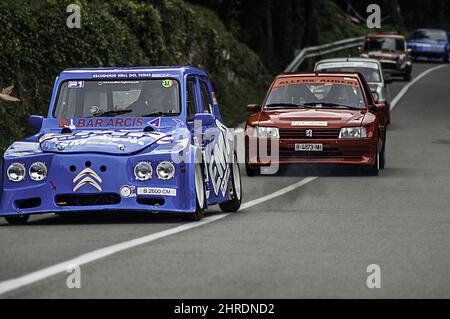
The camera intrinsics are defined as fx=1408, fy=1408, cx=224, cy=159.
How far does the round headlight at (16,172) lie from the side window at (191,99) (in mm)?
2064

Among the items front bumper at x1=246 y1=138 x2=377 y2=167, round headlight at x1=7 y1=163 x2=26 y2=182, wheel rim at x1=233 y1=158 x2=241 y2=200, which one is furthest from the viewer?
front bumper at x1=246 y1=138 x2=377 y2=167

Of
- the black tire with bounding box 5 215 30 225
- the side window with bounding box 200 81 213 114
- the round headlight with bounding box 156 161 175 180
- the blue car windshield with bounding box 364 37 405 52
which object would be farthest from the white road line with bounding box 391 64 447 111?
the round headlight with bounding box 156 161 175 180

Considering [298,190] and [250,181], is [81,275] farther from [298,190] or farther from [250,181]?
[250,181]

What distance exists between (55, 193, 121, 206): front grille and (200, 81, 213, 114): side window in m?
2.47

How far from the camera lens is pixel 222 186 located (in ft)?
48.8

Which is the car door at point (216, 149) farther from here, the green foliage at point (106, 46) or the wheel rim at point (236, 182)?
the green foliage at point (106, 46)

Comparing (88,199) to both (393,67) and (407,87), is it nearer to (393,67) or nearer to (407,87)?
(407,87)

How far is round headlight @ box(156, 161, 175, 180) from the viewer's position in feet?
43.8

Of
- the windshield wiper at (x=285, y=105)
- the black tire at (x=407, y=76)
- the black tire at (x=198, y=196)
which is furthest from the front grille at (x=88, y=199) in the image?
the black tire at (x=407, y=76)

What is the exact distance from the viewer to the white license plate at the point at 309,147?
2150 cm

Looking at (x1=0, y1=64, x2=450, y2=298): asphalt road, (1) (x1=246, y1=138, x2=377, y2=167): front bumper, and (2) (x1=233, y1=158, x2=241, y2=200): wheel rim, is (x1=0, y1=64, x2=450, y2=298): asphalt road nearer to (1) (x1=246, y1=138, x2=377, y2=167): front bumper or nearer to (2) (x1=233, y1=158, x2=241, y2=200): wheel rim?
(2) (x1=233, y1=158, x2=241, y2=200): wheel rim

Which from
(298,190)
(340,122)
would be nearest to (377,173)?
(340,122)

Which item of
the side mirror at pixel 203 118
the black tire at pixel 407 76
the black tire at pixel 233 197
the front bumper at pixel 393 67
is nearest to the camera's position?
the side mirror at pixel 203 118

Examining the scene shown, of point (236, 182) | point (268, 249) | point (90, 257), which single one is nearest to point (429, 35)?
point (236, 182)
